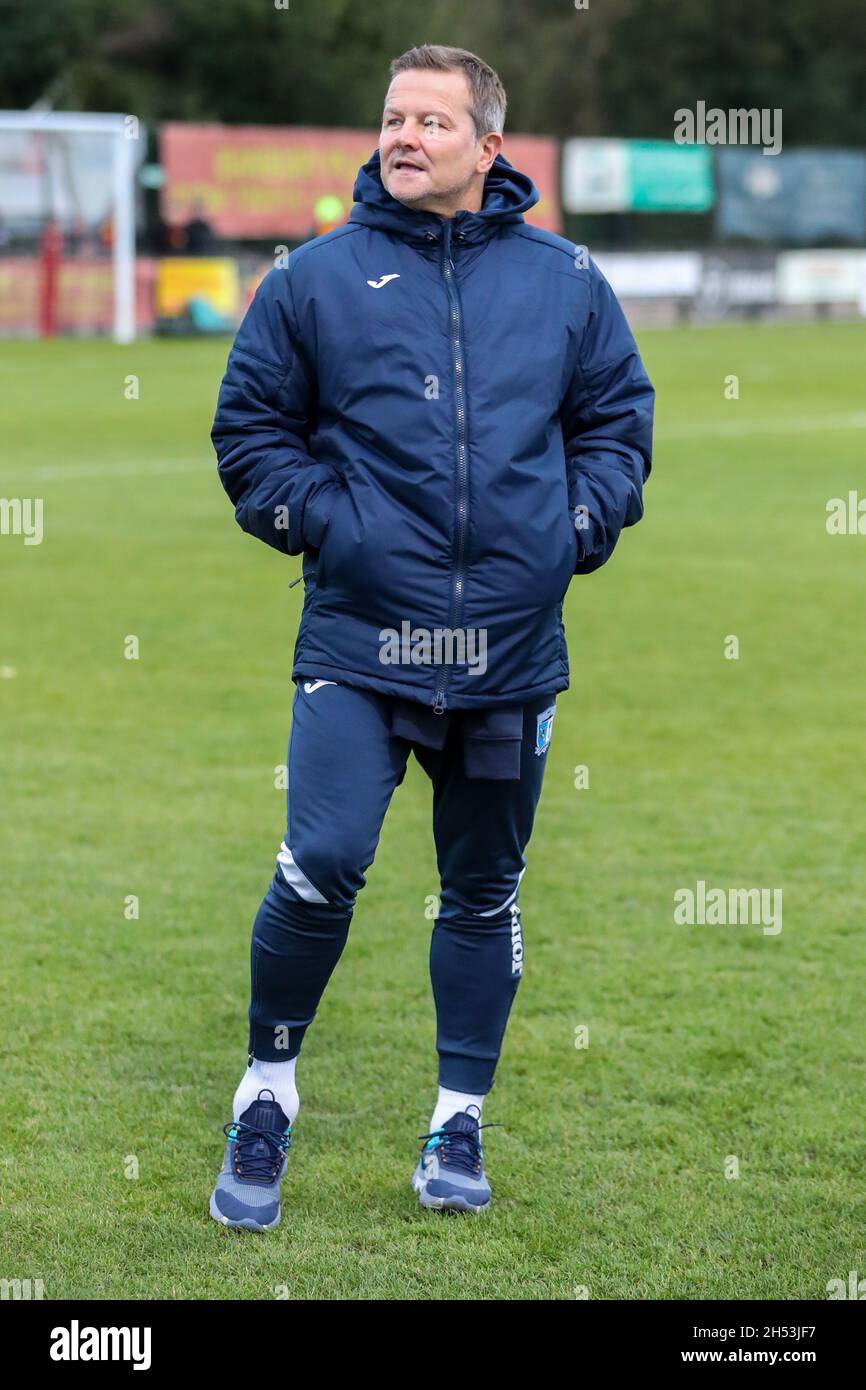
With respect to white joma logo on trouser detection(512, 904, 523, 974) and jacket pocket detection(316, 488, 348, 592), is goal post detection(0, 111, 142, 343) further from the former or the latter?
jacket pocket detection(316, 488, 348, 592)

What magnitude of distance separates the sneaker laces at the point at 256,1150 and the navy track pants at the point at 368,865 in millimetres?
149

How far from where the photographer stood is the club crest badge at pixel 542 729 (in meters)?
3.69

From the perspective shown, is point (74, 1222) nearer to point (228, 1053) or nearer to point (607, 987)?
point (228, 1053)

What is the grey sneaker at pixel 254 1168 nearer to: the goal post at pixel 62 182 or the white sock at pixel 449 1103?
the white sock at pixel 449 1103

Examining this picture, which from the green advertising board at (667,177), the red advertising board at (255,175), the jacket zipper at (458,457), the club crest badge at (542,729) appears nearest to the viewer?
the jacket zipper at (458,457)

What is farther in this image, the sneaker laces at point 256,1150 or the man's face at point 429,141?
the sneaker laces at point 256,1150

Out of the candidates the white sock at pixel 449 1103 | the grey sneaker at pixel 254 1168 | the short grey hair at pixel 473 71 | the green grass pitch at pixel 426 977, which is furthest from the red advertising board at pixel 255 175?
the grey sneaker at pixel 254 1168

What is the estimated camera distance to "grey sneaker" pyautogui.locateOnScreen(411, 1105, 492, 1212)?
3.78 metres

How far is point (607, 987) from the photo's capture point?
5.10m

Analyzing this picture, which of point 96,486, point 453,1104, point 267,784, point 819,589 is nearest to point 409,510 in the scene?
point 453,1104

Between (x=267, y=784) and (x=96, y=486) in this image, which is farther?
(x=96, y=486)

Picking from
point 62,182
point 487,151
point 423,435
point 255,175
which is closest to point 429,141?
point 487,151

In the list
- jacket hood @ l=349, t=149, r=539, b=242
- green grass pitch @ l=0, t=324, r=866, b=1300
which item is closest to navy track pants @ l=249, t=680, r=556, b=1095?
green grass pitch @ l=0, t=324, r=866, b=1300
